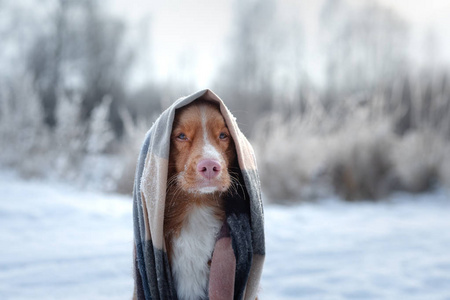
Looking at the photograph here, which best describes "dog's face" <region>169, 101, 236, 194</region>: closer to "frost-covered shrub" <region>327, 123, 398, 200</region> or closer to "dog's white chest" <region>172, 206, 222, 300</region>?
"dog's white chest" <region>172, 206, 222, 300</region>

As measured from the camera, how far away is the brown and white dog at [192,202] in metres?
1.85

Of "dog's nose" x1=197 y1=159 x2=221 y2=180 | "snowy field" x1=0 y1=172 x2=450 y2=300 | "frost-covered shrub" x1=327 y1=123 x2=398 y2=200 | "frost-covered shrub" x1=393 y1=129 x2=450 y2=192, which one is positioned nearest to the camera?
"dog's nose" x1=197 y1=159 x2=221 y2=180

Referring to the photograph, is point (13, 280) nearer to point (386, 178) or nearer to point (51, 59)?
point (386, 178)

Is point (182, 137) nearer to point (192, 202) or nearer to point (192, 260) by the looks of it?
point (192, 202)

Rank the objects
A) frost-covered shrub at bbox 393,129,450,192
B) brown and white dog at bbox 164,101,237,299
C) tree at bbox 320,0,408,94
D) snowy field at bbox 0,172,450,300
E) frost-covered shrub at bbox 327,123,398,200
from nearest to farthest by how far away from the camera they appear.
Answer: brown and white dog at bbox 164,101,237,299 → snowy field at bbox 0,172,450,300 → frost-covered shrub at bbox 327,123,398,200 → frost-covered shrub at bbox 393,129,450,192 → tree at bbox 320,0,408,94

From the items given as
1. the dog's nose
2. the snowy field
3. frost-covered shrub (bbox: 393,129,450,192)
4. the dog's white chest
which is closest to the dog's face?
the dog's nose

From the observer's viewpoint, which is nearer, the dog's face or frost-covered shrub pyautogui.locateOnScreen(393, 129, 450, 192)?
the dog's face

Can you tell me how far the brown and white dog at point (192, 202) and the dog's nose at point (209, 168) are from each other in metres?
0.07

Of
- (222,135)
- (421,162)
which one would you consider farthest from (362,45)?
(222,135)

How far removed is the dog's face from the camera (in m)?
1.74

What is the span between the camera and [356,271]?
11.2ft

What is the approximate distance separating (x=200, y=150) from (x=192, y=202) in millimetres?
296

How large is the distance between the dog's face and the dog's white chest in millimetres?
231

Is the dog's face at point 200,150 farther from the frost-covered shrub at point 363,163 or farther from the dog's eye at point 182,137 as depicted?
the frost-covered shrub at point 363,163
